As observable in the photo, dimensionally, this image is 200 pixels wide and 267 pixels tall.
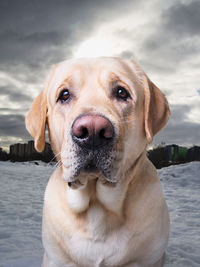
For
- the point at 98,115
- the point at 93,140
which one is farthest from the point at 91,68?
the point at 93,140

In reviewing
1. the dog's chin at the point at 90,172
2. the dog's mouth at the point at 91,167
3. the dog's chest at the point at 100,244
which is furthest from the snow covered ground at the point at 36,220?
the dog's mouth at the point at 91,167

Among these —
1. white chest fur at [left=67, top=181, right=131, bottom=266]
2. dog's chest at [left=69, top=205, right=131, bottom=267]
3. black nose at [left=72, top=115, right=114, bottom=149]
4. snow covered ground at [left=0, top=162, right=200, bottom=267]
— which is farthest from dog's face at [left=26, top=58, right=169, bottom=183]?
snow covered ground at [left=0, top=162, right=200, bottom=267]

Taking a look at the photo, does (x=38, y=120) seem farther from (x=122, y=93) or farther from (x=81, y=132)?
(x=81, y=132)

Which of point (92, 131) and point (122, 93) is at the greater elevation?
point (122, 93)

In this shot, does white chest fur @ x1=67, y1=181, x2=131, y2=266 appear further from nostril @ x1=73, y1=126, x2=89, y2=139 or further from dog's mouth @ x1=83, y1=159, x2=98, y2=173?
nostril @ x1=73, y1=126, x2=89, y2=139

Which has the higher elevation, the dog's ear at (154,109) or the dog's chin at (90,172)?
the dog's ear at (154,109)

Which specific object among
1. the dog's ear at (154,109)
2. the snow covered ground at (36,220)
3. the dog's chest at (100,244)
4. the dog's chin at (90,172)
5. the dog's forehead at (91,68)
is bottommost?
the snow covered ground at (36,220)

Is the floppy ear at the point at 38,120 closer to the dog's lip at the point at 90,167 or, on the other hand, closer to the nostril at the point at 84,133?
the dog's lip at the point at 90,167
